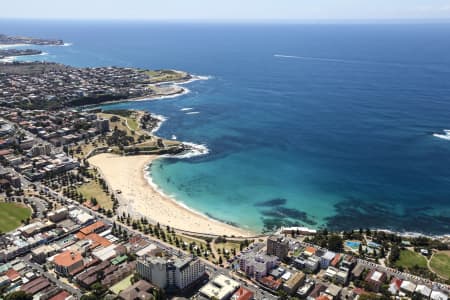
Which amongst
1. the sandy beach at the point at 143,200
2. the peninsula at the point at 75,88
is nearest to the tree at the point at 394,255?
the sandy beach at the point at 143,200

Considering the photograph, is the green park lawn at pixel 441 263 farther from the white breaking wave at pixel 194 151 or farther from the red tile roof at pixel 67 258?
the white breaking wave at pixel 194 151

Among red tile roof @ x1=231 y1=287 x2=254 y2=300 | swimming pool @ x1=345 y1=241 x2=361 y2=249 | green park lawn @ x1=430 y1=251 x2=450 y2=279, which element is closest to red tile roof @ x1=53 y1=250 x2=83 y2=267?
red tile roof @ x1=231 y1=287 x2=254 y2=300

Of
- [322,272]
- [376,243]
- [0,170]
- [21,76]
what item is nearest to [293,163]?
[376,243]

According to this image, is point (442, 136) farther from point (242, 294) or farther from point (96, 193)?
point (96, 193)

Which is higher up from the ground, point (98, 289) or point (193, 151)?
point (193, 151)

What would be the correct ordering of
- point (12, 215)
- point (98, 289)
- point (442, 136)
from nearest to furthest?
1. point (98, 289)
2. point (12, 215)
3. point (442, 136)

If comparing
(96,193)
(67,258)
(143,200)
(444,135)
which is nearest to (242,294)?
(67,258)
